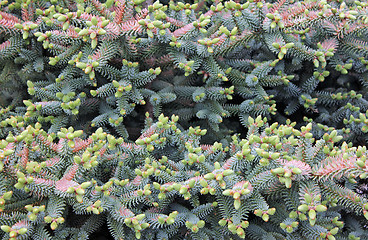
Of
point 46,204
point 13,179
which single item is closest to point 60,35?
point 13,179

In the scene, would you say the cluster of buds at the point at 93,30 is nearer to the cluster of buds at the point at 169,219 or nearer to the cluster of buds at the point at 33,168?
the cluster of buds at the point at 33,168

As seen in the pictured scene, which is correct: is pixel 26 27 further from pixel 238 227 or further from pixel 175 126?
pixel 238 227

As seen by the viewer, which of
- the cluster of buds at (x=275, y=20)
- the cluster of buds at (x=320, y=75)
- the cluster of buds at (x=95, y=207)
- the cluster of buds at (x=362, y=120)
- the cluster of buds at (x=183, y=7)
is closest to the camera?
the cluster of buds at (x=95, y=207)

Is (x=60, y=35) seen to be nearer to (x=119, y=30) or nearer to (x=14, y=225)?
(x=119, y=30)

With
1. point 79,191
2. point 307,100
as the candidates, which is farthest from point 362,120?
point 79,191

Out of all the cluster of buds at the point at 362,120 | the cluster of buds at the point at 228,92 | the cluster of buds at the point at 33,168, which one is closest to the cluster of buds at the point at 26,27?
the cluster of buds at the point at 33,168

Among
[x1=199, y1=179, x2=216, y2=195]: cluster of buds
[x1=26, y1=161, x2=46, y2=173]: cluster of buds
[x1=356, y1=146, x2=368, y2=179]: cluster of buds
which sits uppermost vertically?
[x1=356, y1=146, x2=368, y2=179]: cluster of buds

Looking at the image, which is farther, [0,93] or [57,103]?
[0,93]

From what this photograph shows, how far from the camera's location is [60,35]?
6.36ft

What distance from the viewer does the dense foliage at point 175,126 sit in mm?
1642

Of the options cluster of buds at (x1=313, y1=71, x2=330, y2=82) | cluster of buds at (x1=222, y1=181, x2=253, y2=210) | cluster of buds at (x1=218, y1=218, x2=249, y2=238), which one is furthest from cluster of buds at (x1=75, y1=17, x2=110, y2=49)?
cluster of buds at (x1=313, y1=71, x2=330, y2=82)

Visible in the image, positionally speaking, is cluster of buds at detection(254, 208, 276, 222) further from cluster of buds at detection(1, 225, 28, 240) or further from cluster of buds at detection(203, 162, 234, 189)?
cluster of buds at detection(1, 225, 28, 240)

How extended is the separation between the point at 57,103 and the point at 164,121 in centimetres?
79

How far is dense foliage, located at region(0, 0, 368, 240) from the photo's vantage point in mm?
1642
